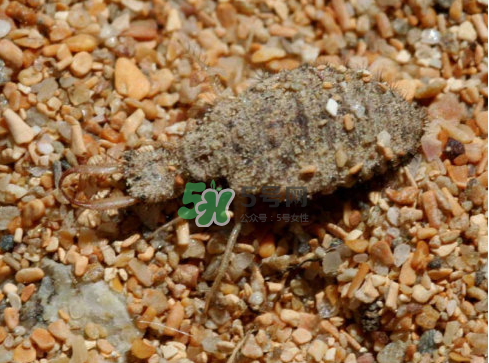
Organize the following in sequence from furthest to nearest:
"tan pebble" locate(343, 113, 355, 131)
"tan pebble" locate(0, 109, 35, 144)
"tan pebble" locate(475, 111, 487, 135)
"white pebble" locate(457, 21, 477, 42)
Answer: "white pebble" locate(457, 21, 477, 42), "tan pebble" locate(475, 111, 487, 135), "tan pebble" locate(0, 109, 35, 144), "tan pebble" locate(343, 113, 355, 131)

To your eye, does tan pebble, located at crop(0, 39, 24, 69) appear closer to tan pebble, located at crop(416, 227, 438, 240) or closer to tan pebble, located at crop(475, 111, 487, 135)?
tan pebble, located at crop(416, 227, 438, 240)

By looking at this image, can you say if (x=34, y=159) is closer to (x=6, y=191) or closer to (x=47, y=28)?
(x=6, y=191)

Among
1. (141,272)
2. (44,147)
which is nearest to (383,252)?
(141,272)

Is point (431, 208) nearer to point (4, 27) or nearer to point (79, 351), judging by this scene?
point (79, 351)

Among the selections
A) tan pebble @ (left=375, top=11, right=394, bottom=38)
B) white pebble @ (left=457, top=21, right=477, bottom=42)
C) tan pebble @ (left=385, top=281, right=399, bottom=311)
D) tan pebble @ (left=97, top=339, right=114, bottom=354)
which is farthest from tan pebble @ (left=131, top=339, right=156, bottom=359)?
white pebble @ (left=457, top=21, right=477, bottom=42)

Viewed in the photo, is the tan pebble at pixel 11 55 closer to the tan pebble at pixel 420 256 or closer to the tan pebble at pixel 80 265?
the tan pebble at pixel 80 265
